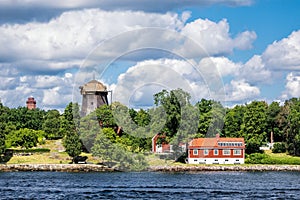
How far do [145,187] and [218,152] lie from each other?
38.2 meters

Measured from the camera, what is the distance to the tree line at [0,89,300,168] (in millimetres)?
94000

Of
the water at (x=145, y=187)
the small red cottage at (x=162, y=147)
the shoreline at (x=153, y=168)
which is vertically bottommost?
the water at (x=145, y=187)

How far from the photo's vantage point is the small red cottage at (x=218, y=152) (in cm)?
9800

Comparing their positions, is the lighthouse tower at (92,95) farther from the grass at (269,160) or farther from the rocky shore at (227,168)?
the grass at (269,160)

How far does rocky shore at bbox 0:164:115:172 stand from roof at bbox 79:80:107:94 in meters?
31.4

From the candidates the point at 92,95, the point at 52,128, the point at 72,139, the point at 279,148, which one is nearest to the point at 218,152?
the point at 279,148

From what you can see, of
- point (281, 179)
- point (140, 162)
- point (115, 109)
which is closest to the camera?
point (281, 179)

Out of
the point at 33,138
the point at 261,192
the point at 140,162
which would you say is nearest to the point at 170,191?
the point at 261,192

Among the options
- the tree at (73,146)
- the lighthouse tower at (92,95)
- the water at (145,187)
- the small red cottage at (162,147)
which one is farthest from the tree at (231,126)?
the water at (145,187)

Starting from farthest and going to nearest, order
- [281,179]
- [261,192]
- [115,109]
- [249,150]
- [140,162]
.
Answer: [115,109] < [249,150] < [140,162] < [281,179] < [261,192]

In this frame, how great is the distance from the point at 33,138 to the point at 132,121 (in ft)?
57.6

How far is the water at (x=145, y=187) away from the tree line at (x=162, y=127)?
46.0 ft

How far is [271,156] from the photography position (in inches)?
4055

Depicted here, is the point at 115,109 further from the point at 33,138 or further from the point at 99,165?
the point at 99,165
